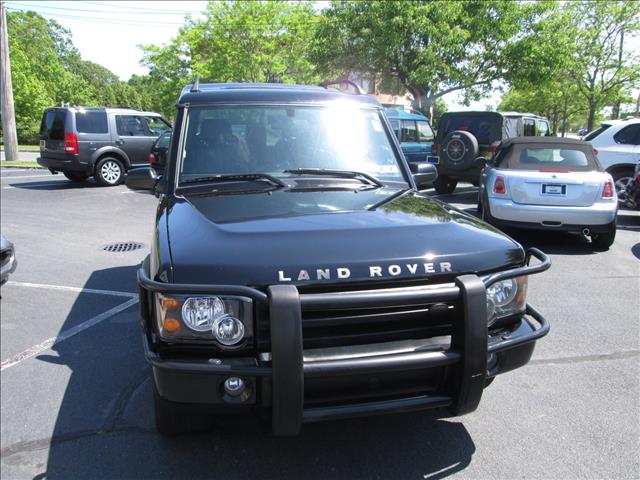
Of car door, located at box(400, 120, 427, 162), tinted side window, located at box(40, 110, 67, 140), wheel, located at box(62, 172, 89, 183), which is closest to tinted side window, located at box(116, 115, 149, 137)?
tinted side window, located at box(40, 110, 67, 140)

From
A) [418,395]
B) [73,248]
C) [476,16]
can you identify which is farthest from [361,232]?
[476,16]

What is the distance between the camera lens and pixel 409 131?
15367mm

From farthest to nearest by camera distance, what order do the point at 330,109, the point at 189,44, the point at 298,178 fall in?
1. the point at 189,44
2. the point at 330,109
3. the point at 298,178

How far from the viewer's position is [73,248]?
24.8 ft

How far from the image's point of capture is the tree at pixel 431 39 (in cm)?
2131

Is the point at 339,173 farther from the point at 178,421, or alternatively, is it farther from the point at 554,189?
the point at 554,189

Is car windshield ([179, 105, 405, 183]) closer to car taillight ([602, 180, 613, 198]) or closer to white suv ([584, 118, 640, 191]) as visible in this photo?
car taillight ([602, 180, 613, 198])

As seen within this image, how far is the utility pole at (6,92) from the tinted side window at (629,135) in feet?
61.3

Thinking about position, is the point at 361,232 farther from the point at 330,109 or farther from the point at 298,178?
the point at 330,109

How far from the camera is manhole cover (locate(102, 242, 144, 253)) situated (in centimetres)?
748

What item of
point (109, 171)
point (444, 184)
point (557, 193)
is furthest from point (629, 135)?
point (109, 171)

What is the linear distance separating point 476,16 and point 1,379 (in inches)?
881

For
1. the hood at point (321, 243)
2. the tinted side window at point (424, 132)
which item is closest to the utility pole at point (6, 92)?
the tinted side window at point (424, 132)

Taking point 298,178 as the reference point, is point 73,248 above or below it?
below
